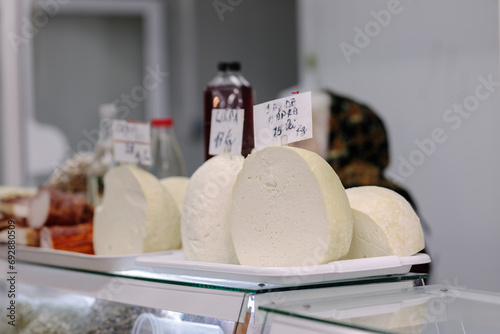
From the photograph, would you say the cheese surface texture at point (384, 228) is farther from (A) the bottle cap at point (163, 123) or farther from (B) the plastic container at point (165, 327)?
(A) the bottle cap at point (163, 123)

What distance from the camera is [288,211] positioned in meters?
0.83

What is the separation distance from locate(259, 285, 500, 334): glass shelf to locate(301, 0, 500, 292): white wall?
4.56 ft

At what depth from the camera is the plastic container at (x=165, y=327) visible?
87cm

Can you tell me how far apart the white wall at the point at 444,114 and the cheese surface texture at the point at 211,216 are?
1408 millimetres

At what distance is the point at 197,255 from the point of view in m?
0.95

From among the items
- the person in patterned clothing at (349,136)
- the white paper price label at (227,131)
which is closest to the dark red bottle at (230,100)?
the white paper price label at (227,131)

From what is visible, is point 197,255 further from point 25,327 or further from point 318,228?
point 25,327

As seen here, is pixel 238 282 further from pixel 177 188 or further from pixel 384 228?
pixel 177 188

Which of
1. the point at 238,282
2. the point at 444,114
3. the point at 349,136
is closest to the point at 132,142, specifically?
the point at 238,282

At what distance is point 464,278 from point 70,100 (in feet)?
8.83

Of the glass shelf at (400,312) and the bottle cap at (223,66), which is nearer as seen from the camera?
the glass shelf at (400,312)

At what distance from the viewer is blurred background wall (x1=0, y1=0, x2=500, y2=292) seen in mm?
2158

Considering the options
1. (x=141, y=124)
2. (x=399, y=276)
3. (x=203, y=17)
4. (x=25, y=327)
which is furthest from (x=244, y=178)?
(x=203, y=17)

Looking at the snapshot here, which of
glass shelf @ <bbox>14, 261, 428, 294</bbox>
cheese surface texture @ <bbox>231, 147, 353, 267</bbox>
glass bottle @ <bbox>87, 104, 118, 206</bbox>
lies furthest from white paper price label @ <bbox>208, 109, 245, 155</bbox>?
glass bottle @ <bbox>87, 104, 118, 206</bbox>
